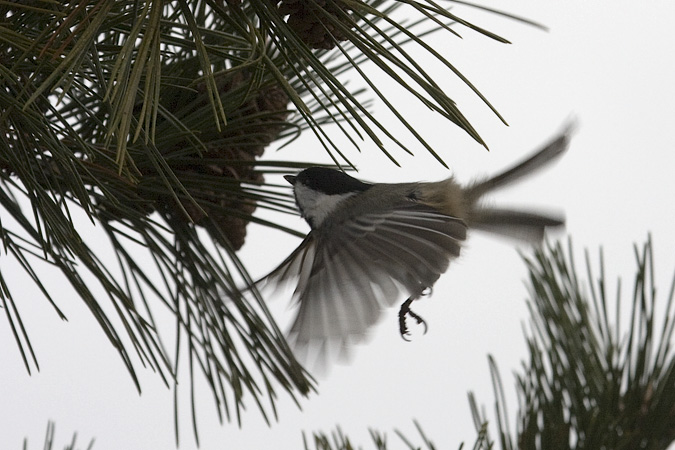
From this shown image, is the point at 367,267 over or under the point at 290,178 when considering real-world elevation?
under

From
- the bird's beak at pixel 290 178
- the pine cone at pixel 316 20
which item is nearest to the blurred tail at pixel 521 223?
the bird's beak at pixel 290 178

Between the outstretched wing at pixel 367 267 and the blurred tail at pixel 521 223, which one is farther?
the blurred tail at pixel 521 223

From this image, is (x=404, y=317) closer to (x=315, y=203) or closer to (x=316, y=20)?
(x=315, y=203)

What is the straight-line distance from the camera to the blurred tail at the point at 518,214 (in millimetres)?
1271

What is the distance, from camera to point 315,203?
122 centimetres

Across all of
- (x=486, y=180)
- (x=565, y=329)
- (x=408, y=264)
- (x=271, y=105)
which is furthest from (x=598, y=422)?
(x=271, y=105)

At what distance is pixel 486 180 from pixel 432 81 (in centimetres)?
77

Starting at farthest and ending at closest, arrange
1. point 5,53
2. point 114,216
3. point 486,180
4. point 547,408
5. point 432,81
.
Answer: point 486,180
point 547,408
point 114,216
point 5,53
point 432,81

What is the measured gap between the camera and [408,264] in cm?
108

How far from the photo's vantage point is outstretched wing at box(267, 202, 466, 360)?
1045 millimetres

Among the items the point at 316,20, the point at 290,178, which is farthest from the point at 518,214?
the point at 316,20

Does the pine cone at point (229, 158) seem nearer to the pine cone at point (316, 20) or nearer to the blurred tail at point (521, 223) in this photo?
the pine cone at point (316, 20)

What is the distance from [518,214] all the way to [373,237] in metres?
0.30

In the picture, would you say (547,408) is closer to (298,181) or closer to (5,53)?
(298,181)
